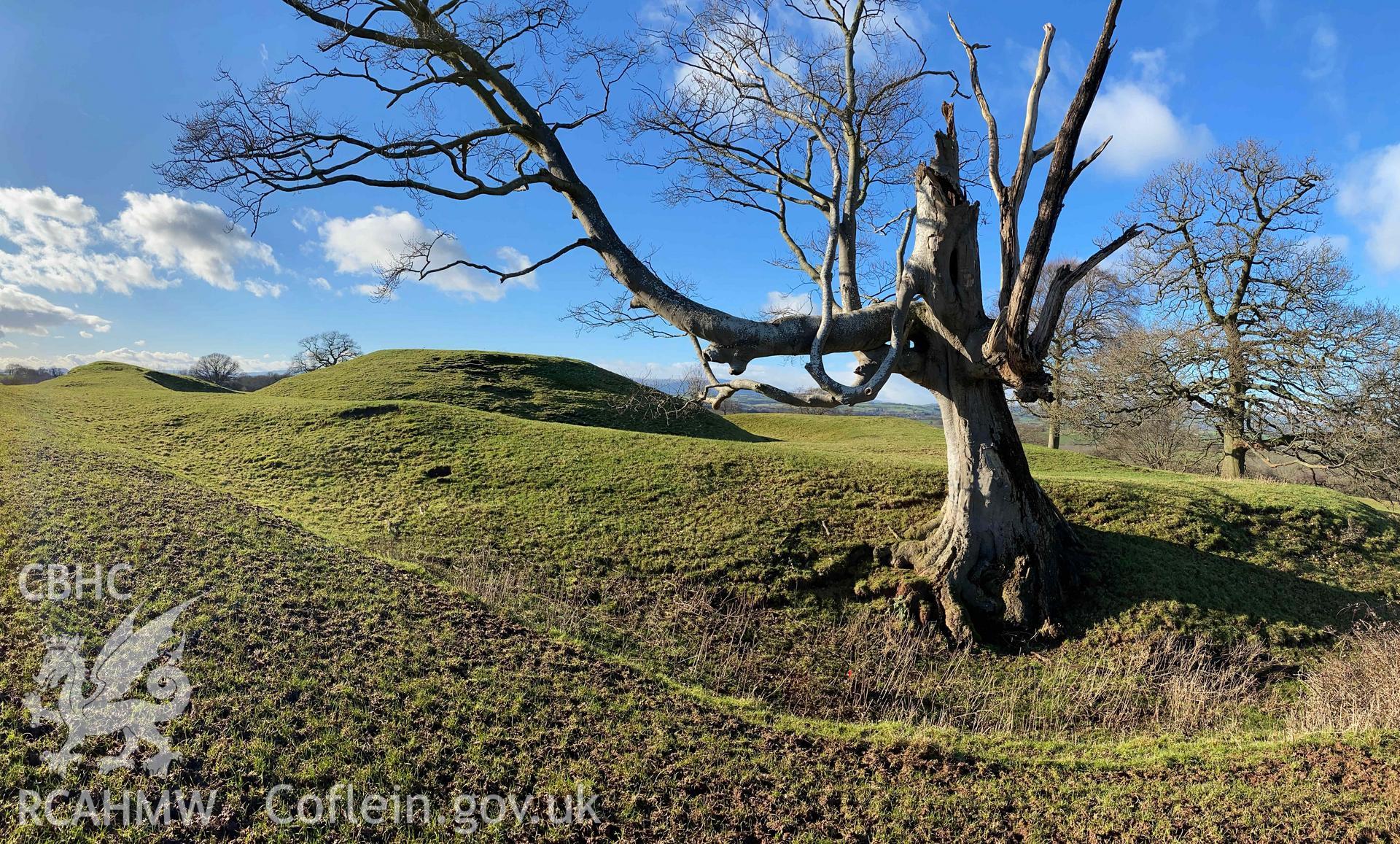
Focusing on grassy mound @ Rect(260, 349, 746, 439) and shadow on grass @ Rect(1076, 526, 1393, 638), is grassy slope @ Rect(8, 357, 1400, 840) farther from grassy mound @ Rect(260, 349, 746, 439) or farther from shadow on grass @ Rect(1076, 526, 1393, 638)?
grassy mound @ Rect(260, 349, 746, 439)

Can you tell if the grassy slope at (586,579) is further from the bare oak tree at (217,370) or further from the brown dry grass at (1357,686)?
the bare oak tree at (217,370)

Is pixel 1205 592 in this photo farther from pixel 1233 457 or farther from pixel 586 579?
pixel 1233 457

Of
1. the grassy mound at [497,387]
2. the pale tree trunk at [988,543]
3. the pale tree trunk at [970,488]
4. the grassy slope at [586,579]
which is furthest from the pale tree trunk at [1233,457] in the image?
the grassy mound at [497,387]

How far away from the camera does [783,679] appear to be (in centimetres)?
677

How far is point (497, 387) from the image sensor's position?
26.3 m

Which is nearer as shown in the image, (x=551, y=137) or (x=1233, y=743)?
(x=1233, y=743)

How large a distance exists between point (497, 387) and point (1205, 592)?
24054 millimetres

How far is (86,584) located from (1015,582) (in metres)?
10.8

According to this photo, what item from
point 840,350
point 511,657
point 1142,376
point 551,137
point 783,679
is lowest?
point 783,679

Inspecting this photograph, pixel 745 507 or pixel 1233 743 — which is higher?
pixel 745 507

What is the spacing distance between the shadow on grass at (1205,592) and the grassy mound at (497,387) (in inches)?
553

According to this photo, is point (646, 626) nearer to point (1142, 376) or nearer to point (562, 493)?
point (562, 493)

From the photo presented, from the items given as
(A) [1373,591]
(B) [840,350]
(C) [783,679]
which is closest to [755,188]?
(B) [840,350]

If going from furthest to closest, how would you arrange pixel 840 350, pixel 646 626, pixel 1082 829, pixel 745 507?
1. pixel 745 507
2. pixel 840 350
3. pixel 646 626
4. pixel 1082 829
